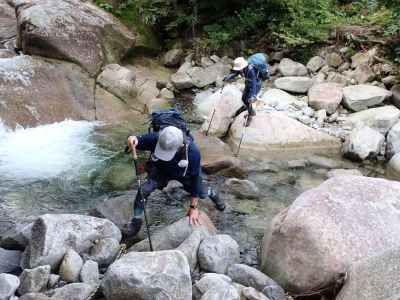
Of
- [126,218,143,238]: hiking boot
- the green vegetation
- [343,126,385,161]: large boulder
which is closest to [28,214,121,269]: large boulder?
[126,218,143,238]: hiking boot

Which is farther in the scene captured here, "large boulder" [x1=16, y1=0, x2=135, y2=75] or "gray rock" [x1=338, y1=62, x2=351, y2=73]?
"gray rock" [x1=338, y1=62, x2=351, y2=73]

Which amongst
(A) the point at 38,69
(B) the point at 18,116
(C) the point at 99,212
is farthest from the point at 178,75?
(C) the point at 99,212

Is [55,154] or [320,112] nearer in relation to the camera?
[55,154]

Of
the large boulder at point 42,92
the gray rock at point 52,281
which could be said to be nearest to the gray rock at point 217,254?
the gray rock at point 52,281

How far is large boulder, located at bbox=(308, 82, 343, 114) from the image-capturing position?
11.8m

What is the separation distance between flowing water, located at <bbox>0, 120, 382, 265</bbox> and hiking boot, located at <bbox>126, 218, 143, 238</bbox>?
0.72 metres

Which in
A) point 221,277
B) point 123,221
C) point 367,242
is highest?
point 367,242

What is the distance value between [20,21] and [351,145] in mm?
9015

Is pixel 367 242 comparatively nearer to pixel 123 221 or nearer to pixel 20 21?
pixel 123 221

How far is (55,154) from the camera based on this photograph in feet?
31.8

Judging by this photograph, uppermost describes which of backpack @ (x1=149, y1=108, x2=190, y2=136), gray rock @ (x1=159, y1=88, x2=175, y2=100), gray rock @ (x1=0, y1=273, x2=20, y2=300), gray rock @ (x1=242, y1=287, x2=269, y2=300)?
backpack @ (x1=149, y1=108, x2=190, y2=136)

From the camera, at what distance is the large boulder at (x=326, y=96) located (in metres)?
11.8

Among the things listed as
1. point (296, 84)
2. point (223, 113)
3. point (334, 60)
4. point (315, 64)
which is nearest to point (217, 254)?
point (223, 113)

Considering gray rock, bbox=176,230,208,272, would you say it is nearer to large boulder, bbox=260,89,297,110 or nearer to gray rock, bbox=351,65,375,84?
large boulder, bbox=260,89,297,110
